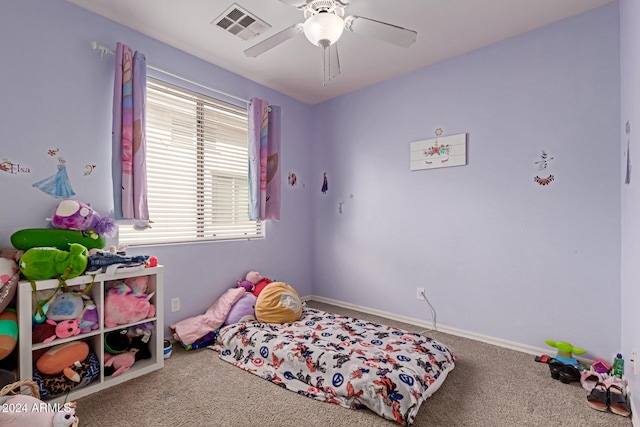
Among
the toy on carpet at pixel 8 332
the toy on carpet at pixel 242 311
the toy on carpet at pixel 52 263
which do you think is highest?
the toy on carpet at pixel 52 263

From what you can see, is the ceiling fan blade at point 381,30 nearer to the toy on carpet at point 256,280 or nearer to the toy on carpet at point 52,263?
the toy on carpet at point 52,263

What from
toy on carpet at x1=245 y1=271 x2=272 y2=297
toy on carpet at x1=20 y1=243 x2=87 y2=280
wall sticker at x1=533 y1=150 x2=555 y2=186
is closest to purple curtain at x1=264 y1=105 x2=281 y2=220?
toy on carpet at x1=245 y1=271 x2=272 y2=297

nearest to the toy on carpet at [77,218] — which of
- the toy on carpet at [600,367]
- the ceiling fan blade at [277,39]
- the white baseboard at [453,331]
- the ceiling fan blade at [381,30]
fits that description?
the ceiling fan blade at [277,39]

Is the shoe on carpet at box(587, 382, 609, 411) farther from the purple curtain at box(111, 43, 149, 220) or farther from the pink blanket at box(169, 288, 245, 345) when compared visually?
the purple curtain at box(111, 43, 149, 220)

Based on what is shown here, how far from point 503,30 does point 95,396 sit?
3641 mm

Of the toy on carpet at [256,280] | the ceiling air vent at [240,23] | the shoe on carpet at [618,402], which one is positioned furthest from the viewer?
the toy on carpet at [256,280]

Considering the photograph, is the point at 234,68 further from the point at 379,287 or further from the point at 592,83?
the point at 592,83

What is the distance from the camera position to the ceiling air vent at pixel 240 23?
2219 millimetres

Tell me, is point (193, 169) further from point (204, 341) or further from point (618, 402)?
point (618, 402)

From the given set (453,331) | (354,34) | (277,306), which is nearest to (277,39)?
(354,34)

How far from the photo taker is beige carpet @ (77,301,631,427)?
1607 millimetres

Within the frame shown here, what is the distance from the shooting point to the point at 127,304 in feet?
6.48

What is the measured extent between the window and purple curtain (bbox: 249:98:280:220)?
15 centimetres

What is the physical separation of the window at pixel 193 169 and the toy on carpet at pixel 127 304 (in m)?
0.46
